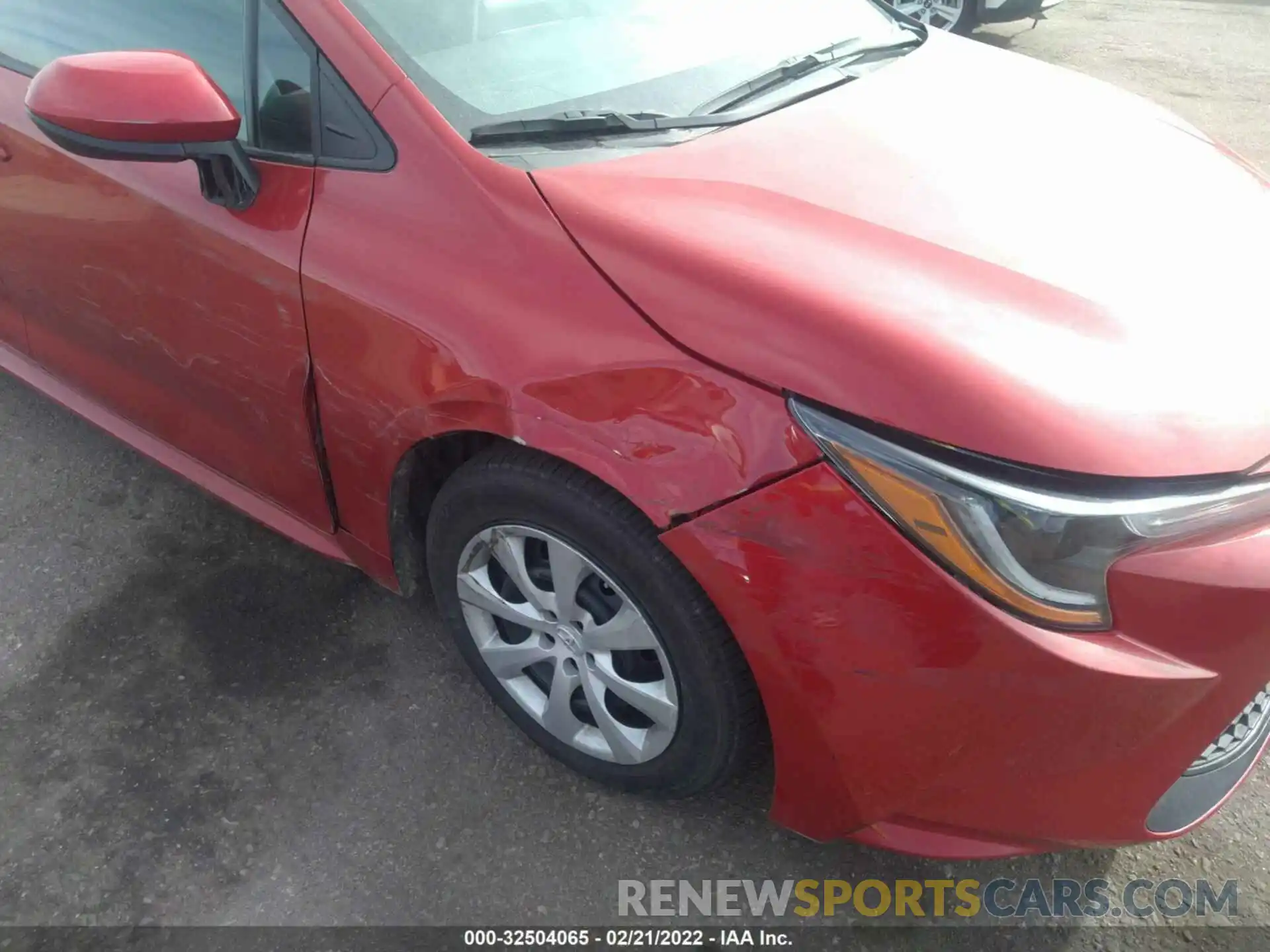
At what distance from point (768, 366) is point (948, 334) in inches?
9.7

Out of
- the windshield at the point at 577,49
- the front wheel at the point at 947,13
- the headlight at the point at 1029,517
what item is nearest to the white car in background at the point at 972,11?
the front wheel at the point at 947,13

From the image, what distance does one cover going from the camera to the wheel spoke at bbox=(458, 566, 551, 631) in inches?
68.9

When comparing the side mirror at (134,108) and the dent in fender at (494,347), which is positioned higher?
the side mirror at (134,108)

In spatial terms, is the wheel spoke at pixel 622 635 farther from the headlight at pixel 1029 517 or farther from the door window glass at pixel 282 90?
the door window glass at pixel 282 90

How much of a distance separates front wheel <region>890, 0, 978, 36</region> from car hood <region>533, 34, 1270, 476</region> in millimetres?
5577

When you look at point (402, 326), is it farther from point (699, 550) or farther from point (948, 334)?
point (948, 334)

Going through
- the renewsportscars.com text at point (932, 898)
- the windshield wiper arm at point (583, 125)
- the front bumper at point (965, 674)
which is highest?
the windshield wiper arm at point (583, 125)

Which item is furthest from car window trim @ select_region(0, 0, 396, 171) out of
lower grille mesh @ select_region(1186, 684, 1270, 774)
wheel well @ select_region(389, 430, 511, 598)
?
lower grille mesh @ select_region(1186, 684, 1270, 774)

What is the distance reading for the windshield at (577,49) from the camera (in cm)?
165

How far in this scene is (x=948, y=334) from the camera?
1267 mm

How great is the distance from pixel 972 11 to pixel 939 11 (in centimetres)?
28

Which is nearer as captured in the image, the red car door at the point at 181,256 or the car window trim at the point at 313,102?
the car window trim at the point at 313,102

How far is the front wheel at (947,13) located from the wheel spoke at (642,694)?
637 centimetres

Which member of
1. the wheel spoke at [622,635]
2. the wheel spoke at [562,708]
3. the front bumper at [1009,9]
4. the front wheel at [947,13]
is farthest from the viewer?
the front wheel at [947,13]
